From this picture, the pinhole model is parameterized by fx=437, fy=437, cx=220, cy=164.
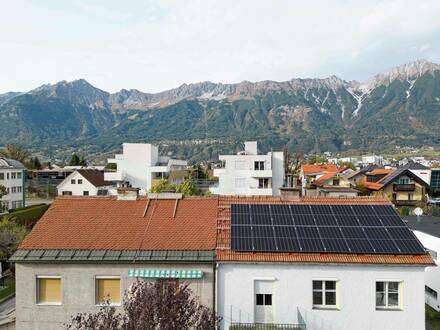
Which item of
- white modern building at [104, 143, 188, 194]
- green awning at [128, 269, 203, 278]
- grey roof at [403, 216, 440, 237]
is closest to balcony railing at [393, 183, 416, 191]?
grey roof at [403, 216, 440, 237]

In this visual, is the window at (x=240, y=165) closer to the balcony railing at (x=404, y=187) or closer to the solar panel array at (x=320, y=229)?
the balcony railing at (x=404, y=187)

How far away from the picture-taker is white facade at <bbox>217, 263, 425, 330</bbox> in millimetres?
18109

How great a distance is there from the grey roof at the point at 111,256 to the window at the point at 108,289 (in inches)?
36.3

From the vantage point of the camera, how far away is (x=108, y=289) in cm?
1877

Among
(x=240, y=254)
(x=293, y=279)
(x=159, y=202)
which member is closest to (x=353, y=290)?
(x=293, y=279)

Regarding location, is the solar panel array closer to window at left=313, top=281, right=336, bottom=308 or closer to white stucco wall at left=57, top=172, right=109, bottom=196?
window at left=313, top=281, right=336, bottom=308

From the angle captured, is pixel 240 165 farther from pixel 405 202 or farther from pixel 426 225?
pixel 426 225

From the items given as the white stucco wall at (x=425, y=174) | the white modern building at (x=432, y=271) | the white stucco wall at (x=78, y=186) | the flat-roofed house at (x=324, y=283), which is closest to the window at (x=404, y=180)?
the white stucco wall at (x=425, y=174)

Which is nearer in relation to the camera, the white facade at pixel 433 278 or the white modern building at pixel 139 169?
the white facade at pixel 433 278

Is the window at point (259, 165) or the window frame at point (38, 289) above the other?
the window at point (259, 165)

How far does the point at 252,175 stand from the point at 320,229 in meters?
48.9

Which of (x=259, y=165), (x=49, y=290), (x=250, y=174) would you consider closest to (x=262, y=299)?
(x=49, y=290)

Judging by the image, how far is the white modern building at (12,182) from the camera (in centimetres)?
7619

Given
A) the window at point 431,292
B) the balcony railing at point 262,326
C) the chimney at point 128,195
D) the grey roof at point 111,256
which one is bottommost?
the window at point 431,292
